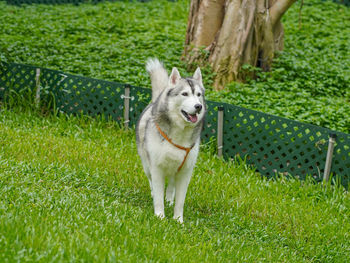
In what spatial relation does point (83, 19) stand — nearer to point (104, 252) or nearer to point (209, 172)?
point (209, 172)

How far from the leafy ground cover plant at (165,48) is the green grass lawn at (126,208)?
1859 mm

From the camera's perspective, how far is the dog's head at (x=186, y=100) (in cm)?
492

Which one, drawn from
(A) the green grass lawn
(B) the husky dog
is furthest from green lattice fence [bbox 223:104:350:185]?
(B) the husky dog

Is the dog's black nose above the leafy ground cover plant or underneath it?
above

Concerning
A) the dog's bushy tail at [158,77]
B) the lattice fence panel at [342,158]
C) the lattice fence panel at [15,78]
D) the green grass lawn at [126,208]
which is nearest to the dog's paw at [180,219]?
the green grass lawn at [126,208]

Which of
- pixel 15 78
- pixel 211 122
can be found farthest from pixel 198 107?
pixel 15 78

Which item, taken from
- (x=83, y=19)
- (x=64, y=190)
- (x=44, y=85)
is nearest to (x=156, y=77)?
(x=64, y=190)

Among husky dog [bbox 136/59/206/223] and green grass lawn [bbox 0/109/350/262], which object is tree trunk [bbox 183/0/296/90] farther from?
husky dog [bbox 136/59/206/223]

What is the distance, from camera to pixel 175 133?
5.12 metres

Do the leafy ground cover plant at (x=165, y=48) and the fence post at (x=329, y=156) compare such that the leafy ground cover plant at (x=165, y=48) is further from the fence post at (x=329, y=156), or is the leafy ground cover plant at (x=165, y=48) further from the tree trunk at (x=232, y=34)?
the fence post at (x=329, y=156)

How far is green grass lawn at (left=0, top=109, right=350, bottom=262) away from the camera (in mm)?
3691

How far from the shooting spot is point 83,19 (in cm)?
1453

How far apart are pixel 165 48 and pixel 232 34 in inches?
85.9

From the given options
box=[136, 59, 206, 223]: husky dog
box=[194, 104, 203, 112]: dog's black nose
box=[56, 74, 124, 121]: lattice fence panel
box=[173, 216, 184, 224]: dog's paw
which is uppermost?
box=[194, 104, 203, 112]: dog's black nose
